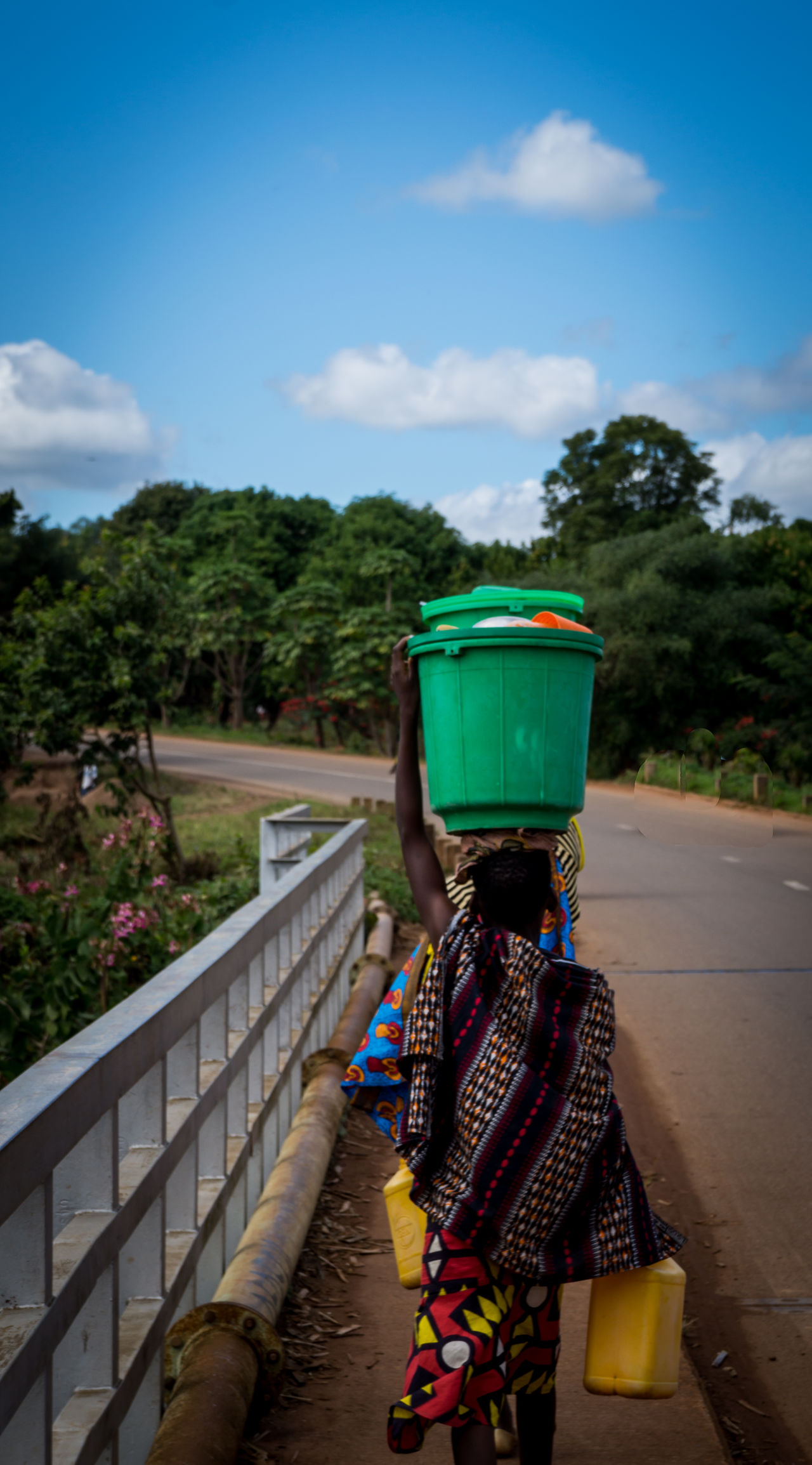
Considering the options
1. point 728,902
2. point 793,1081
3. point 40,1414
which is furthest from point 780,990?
point 40,1414

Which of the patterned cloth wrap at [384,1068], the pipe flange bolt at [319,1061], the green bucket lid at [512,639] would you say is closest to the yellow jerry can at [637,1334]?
the patterned cloth wrap at [384,1068]

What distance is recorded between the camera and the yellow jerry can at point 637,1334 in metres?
2.34

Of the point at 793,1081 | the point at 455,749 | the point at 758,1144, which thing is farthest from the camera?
the point at 793,1081

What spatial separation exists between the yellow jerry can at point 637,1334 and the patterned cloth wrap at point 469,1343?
0.09 m

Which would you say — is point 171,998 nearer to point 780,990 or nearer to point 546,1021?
point 546,1021

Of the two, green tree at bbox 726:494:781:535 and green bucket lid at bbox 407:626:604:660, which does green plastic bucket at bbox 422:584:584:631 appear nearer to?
green bucket lid at bbox 407:626:604:660

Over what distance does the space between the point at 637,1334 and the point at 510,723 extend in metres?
1.24

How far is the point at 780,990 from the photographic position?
25.6 feet

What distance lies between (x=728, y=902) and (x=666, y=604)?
1788 cm

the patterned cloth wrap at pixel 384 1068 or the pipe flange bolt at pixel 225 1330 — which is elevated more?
the patterned cloth wrap at pixel 384 1068

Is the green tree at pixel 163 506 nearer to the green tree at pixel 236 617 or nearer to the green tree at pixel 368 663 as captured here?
the green tree at pixel 236 617

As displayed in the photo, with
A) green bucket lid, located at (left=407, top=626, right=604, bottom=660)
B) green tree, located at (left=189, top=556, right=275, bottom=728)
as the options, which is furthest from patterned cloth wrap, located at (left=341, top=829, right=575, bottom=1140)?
green tree, located at (left=189, top=556, right=275, bottom=728)

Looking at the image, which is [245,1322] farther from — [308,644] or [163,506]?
[163,506]

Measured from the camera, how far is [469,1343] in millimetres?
2178
